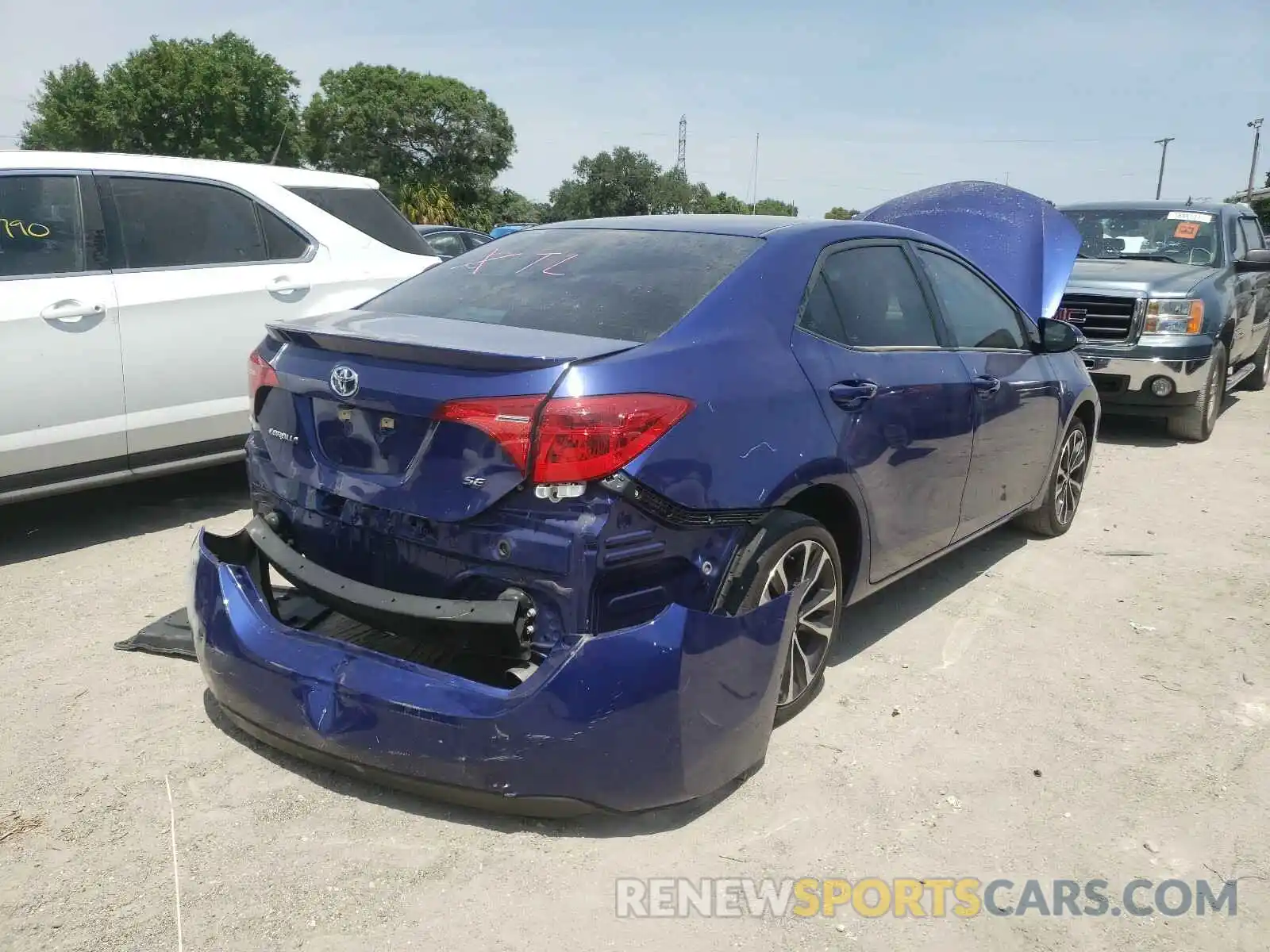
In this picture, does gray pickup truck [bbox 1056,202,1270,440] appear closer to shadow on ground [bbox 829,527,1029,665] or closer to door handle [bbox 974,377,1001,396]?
shadow on ground [bbox 829,527,1029,665]

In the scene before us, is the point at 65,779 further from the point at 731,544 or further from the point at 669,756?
the point at 731,544

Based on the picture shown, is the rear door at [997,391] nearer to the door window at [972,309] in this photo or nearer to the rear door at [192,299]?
the door window at [972,309]

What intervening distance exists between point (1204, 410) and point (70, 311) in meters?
7.98

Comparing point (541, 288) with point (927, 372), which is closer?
point (541, 288)

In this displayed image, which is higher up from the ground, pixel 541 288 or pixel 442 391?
pixel 541 288

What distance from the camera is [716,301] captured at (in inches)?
121

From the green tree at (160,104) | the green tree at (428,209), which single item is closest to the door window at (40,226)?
the green tree at (428,209)

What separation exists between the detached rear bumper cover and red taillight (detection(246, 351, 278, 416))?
32.4 inches

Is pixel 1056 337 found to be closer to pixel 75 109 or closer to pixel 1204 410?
pixel 1204 410

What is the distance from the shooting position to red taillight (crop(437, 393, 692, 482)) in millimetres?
2545

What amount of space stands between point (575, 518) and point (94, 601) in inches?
110

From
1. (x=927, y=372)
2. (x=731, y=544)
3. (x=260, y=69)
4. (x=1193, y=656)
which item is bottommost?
(x=1193, y=656)

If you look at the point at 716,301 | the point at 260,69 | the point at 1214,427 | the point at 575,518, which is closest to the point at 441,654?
the point at 575,518

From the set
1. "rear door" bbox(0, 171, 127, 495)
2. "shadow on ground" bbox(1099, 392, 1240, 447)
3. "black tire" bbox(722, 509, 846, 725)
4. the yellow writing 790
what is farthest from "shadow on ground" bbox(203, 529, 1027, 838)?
"shadow on ground" bbox(1099, 392, 1240, 447)
